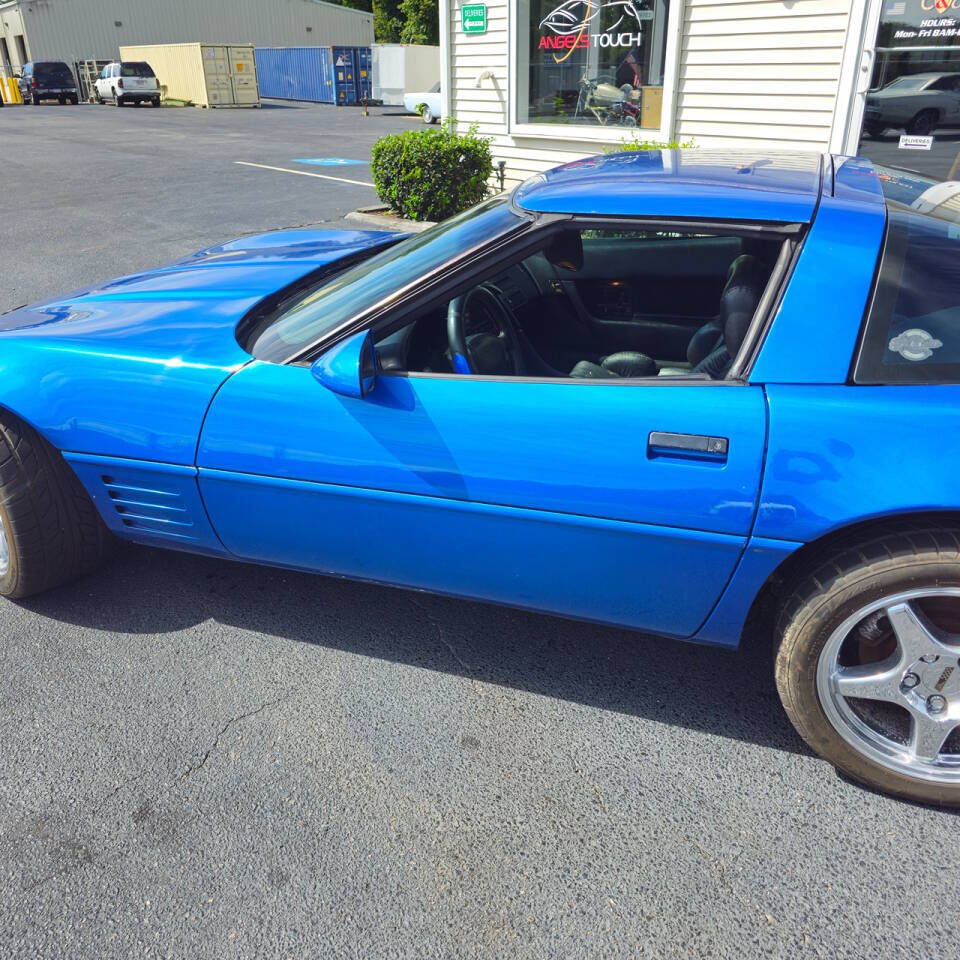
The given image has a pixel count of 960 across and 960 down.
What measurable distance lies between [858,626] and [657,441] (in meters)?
0.71

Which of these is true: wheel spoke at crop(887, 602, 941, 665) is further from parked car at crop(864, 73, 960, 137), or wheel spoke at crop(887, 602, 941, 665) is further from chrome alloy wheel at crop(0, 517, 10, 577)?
parked car at crop(864, 73, 960, 137)

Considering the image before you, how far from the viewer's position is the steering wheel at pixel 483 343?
2.45 meters

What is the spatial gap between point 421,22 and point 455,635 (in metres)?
44.9

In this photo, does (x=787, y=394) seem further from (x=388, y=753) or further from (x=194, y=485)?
(x=194, y=485)

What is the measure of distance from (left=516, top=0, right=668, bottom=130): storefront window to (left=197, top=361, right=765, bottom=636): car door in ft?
24.4

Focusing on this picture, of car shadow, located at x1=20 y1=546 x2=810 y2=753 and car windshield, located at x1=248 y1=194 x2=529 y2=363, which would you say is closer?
car windshield, located at x1=248 y1=194 x2=529 y2=363

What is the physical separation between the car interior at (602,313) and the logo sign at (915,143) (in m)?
4.44

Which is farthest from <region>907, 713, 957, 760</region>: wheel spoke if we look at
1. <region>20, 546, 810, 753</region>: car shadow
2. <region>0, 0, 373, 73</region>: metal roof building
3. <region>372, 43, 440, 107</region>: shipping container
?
<region>0, 0, 373, 73</region>: metal roof building

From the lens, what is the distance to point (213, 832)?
210 centimetres

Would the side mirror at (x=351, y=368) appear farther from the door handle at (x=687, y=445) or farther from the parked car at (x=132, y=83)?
the parked car at (x=132, y=83)

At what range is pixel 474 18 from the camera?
966 cm

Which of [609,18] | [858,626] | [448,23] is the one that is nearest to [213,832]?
[858,626]

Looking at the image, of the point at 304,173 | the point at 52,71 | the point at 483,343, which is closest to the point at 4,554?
the point at 483,343

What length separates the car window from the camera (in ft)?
6.51
